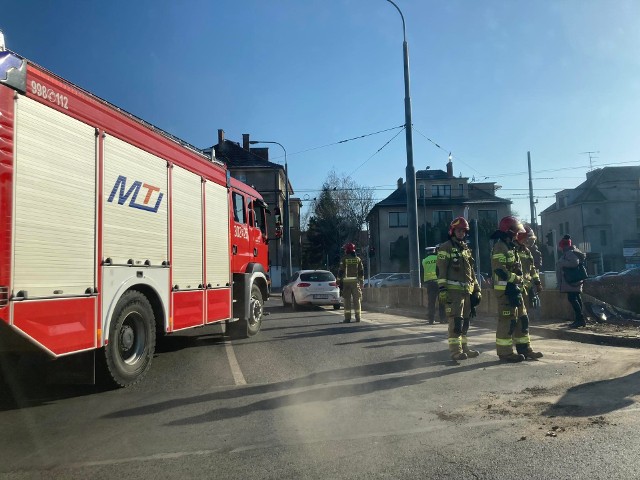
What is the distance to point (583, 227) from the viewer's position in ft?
185

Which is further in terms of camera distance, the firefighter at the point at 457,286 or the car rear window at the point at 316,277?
the car rear window at the point at 316,277

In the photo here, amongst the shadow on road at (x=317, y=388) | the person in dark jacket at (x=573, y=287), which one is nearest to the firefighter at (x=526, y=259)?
the shadow on road at (x=317, y=388)

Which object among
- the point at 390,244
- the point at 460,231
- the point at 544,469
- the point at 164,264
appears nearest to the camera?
the point at 544,469

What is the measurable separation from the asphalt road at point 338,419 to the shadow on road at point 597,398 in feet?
0.06

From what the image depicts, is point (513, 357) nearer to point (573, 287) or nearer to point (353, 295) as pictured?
point (573, 287)

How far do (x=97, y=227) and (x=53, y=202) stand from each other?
672 mm

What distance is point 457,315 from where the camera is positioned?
7.34 metres

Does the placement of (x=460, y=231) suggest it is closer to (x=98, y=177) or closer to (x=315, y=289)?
(x=98, y=177)

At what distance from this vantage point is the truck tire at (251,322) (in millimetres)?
10164

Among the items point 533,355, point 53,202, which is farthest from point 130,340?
point 533,355

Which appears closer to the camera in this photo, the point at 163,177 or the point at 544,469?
the point at 544,469

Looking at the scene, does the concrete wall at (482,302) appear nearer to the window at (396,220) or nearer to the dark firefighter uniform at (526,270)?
the dark firefighter uniform at (526,270)

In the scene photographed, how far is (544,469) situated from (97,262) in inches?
176

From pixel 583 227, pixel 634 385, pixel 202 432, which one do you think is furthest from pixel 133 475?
pixel 583 227
